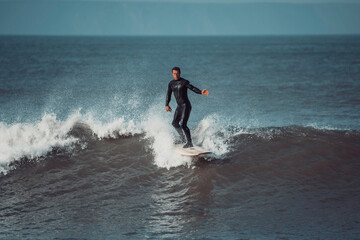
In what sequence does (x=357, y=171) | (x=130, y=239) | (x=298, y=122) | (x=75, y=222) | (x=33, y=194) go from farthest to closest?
(x=298, y=122) < (x=357, y=171) < (x=33, y=194) < (x=75, y=222) < (x=130, y=239)

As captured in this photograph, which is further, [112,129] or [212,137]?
[112,129]

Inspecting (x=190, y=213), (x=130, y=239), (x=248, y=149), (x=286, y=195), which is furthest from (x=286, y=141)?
(x=130, y=239)

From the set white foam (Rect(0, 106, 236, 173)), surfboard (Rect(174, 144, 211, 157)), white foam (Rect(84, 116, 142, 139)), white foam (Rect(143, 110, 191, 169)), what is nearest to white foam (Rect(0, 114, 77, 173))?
white foam (Rect(0, 106, 236, 173))

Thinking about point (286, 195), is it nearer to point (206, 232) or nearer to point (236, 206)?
point (236, 206)

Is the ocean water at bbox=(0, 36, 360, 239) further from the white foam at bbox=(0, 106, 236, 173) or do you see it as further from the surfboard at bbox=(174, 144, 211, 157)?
the surfboard at bbox=(174, 144, 211, 157)

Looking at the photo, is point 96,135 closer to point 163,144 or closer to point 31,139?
point 31,139

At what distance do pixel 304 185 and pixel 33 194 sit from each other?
5834 millimetres

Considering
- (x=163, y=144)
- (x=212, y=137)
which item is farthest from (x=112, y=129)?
(x=212, y=137)

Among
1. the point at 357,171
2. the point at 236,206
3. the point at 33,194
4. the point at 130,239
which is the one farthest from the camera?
the point at 357,171

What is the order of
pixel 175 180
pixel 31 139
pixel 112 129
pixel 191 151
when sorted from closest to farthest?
pixel 175 180 → pixel 191 151 → pixel 31 139 → pixel 112 129

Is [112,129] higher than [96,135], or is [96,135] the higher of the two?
[112,129]

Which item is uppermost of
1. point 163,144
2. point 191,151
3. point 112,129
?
point 112,129

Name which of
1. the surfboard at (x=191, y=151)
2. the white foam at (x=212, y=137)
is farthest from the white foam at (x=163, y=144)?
the white foam at (x=212, y=137)

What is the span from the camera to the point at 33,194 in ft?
28.4
